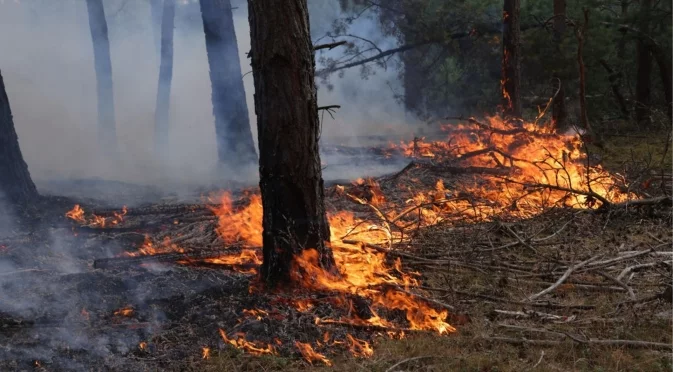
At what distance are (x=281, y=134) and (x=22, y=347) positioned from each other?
2350 mm

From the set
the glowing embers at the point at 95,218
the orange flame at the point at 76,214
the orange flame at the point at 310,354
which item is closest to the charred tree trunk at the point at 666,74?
the glowing embers at the point at 95,218

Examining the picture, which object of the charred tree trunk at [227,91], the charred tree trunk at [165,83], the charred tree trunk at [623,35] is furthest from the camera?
the charred tree trunk at [165,83]

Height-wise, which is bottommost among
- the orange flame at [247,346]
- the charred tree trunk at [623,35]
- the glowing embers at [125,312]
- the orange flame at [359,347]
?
the orange flame at [359,347]

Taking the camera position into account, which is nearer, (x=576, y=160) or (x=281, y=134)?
(x=281, y=134)

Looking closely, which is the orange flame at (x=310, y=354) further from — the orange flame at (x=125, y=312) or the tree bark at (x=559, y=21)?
the tree bark at (x=559, y=21)

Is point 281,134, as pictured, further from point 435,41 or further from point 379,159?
point 435,41

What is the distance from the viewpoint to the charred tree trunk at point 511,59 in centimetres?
1248

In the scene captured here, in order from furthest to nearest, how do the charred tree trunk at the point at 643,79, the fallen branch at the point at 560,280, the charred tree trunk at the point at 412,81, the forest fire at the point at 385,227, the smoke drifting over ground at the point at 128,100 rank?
the charred tree trunk at the point at 412,81 < the charred tree trunk at the point at 643,79 < the smoke drifting over ground at the point at 128,100 < the fallen branch at the point at 560,280 < the forest fire at the point at 385,227

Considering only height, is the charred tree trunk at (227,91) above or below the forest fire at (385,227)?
above

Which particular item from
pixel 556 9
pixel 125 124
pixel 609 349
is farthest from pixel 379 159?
pixel 125 124

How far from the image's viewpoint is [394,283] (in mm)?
5102

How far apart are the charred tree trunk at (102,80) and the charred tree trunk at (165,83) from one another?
3.97 ft

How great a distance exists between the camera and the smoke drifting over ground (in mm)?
13320

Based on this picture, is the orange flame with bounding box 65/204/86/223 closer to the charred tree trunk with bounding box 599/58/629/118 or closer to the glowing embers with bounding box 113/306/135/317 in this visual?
the glowing embers with bounding box 113/306/135/317
